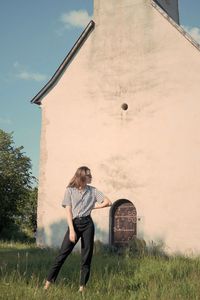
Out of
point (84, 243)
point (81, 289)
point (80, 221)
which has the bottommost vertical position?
point (81, 289)

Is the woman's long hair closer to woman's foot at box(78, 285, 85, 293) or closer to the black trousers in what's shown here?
the black trousers

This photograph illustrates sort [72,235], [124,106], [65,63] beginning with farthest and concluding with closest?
[65,63]
[124,106]
[72,235]

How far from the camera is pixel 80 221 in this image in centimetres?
667

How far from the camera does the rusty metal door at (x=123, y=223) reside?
1451cm

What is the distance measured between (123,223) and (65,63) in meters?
6.27

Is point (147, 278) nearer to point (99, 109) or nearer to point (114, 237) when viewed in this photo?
point (114, 237)

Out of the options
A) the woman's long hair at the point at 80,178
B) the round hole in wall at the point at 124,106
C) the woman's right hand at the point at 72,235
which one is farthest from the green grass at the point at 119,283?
the round hole in wall at the point at 124,106

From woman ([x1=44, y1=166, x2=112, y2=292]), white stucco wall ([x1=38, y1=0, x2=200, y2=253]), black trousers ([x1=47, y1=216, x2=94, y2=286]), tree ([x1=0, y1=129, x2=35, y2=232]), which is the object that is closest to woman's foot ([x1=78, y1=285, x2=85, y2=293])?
woman ([x1=44, y1=166, x2=112, y2=292])

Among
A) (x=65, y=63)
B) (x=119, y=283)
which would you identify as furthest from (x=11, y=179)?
(x=119, y=283)

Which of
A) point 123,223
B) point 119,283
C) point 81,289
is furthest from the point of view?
point 123,223

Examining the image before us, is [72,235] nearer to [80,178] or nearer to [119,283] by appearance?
[80,178]

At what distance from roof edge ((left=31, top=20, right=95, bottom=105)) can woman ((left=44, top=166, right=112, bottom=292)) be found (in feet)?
33.9

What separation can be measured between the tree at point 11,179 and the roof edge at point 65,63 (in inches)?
441

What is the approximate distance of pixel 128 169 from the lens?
47.9 ft
